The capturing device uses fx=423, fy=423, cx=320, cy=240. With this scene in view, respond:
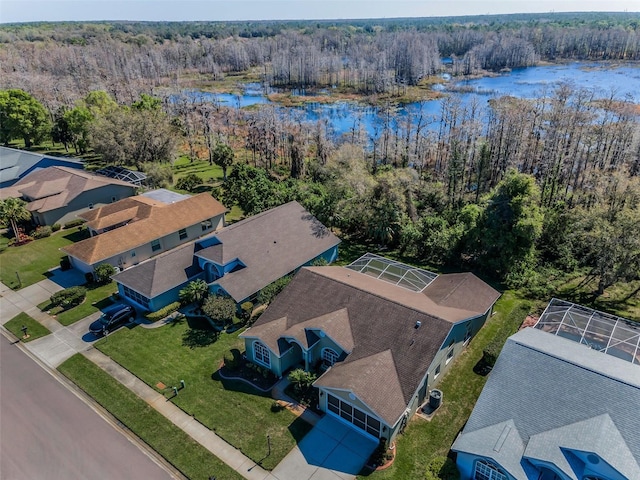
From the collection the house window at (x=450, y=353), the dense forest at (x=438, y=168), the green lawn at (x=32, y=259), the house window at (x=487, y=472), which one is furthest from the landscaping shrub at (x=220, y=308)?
the green lawn at (x=32, y=259)

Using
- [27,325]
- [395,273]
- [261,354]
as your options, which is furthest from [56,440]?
[395,273]

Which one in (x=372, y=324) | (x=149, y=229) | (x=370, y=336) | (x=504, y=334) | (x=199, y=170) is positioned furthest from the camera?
(x=199, y=170)

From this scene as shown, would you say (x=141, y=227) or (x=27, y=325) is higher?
(x=141, y=227)

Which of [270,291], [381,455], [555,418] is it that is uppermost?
[555,418]

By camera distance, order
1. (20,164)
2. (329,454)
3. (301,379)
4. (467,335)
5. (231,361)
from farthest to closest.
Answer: (20,164)
(467,335)
(231,361)
(301,379)
(329,454)

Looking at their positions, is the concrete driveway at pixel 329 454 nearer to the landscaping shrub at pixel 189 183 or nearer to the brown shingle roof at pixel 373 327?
the brown shingle roof at pixel 373 327

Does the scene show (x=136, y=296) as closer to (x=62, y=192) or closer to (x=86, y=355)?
(x=86, y=355)

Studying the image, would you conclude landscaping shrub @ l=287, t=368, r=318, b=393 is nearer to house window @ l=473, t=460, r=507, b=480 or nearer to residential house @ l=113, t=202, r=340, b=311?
residential house @ l=113, t=202, r=340, b=311

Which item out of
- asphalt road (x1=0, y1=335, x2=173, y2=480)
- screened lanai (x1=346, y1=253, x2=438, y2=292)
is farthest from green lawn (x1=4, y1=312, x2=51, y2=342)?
screened lanai (x1=346, y1=253, x2=438, y2=292)
